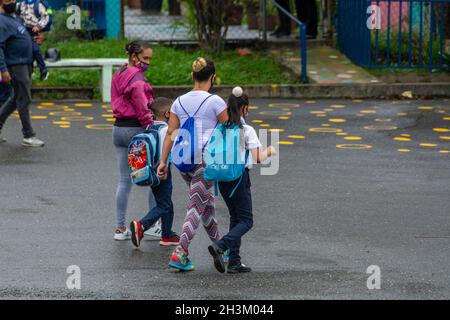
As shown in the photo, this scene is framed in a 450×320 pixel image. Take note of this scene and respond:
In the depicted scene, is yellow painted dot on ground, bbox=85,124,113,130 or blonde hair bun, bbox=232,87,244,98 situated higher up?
blonde hair bun, bbox=232,87,244,98

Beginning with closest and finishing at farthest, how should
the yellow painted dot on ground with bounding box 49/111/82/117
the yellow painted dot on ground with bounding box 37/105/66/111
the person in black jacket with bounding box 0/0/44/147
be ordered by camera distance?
the person in black jacket with bounding box 0/0/44/147, the yellow painted dot on ground with bounding box 49/111/82/117, the yellow painted dot on ground with bounding box 37/105/66/111

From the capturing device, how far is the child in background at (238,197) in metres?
7.21

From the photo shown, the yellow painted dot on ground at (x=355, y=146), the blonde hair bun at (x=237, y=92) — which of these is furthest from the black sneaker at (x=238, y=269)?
the yellow painted dot on ground at (x=355, y=146)

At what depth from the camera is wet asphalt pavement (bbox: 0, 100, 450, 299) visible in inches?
276

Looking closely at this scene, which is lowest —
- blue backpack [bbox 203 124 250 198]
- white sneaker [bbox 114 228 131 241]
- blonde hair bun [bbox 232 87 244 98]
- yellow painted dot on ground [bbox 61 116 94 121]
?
white sneaker [bbox 114 228 131 241]

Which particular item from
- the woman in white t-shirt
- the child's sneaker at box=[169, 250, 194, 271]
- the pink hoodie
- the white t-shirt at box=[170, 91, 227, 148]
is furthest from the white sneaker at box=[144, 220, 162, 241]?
the white t-shirt at box=[170, 91, 227, 148]

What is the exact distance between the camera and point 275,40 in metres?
19.4

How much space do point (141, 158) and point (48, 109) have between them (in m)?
7.43

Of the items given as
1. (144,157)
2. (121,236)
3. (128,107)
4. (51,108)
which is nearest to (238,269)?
(144,157)

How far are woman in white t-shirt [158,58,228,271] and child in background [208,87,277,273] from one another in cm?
13

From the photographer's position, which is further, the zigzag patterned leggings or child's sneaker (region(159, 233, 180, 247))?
child's sneaker (region(159, 233, 180, 247))

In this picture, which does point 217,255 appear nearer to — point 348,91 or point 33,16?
point 33,16

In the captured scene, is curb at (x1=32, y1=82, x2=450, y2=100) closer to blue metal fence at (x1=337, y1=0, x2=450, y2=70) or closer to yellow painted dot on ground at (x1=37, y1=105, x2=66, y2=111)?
blue metal fence at (x1=337, y1=0, x2=450, y2=70)
